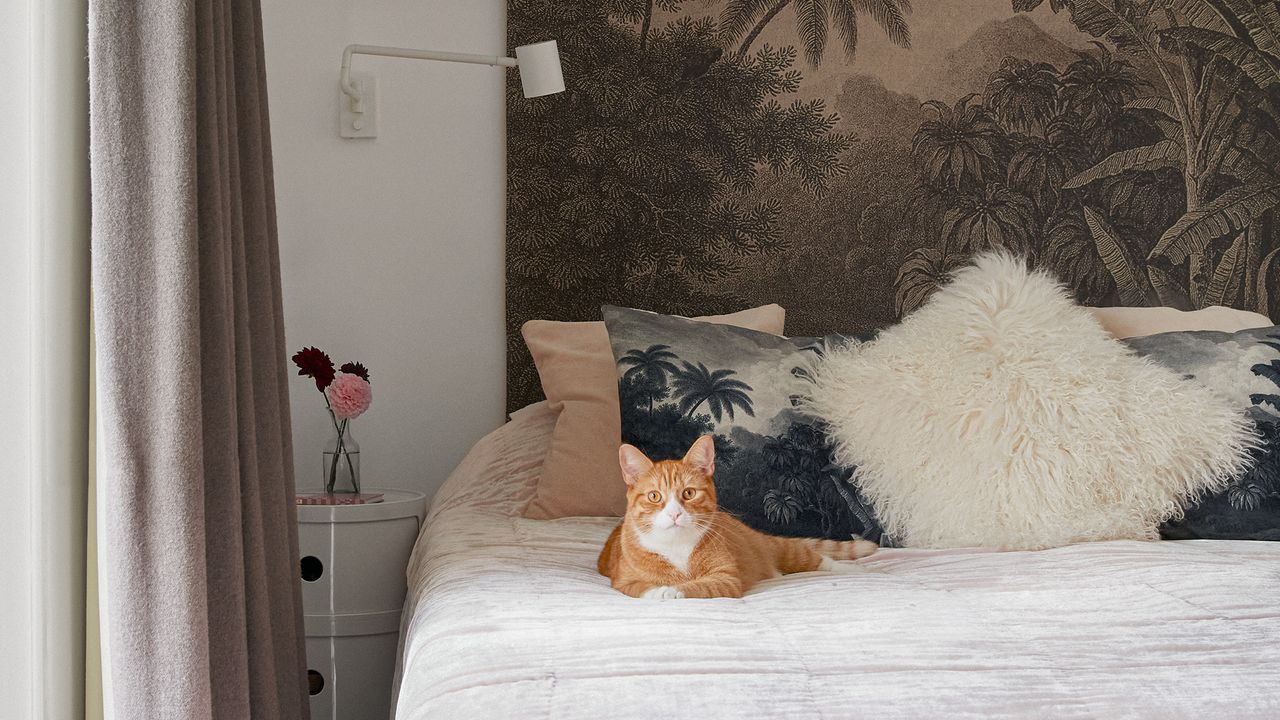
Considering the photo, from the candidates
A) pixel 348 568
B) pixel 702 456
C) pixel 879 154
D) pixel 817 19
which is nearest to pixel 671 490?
pixel 702 456

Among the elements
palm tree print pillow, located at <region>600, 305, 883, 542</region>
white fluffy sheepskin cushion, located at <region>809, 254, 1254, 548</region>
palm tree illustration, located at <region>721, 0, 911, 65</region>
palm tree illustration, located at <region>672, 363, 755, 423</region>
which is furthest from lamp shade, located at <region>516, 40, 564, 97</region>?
white fluffy sheepskin cushion, located at <region>809, 254, 1254, 548</region>

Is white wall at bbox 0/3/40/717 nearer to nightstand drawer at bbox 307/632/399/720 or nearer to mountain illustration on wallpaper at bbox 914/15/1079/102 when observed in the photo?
nightstand drawer at bbox 307/632/399/720

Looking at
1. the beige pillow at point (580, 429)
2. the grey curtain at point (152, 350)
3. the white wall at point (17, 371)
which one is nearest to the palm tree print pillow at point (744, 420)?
the beige pillow at point (580, 429)

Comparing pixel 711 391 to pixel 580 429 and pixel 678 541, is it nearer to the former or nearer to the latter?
pixel 580 429

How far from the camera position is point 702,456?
1.33 m

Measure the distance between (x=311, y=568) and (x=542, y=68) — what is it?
111cm

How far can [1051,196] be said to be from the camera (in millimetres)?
2416

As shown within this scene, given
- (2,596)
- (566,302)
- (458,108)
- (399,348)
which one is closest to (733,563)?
(2,596)

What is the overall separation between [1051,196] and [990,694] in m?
1.82

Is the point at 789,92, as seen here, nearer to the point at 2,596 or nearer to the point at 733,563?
the point at 733,563

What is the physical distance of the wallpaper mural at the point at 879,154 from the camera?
7.62ft

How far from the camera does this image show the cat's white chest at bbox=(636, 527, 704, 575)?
127cm

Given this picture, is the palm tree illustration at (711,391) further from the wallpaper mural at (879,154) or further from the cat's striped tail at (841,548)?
the wallpaper mural at (879,154)

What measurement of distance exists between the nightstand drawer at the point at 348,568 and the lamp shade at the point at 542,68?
37.3 inches
